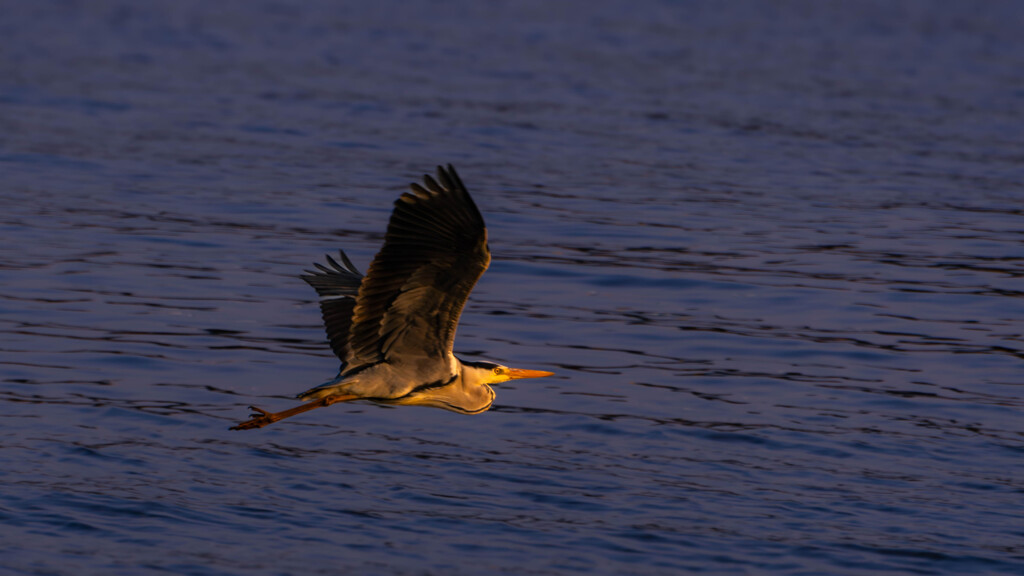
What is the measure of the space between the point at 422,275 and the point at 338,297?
5.66 feet

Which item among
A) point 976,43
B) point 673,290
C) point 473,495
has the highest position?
point 976,43

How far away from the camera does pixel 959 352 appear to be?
11617 mm

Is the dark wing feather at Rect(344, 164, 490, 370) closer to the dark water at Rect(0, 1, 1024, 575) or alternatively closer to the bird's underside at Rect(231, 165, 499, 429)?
the bird's underside at Rect(231, 165, 499, 429)

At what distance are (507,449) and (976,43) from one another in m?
23.9

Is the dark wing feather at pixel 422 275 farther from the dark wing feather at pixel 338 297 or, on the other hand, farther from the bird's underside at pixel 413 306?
the dark wing feather at pixel 338 297

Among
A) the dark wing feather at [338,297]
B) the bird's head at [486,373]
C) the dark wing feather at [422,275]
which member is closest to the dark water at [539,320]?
the bird's head at [486,373]

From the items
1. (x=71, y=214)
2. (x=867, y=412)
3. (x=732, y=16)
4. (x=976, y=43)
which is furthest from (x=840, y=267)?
(x=732, y=16)

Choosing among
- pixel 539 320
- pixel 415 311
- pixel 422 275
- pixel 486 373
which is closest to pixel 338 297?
pixel 486 373

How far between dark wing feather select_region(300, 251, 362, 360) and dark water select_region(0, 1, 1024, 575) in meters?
0.86

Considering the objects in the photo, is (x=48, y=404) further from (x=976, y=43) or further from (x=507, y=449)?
(x=976, y=43)

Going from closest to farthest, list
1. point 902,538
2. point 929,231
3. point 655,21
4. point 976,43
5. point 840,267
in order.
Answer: point 902,538, point 840,267, point 929,231, point 976,43, point 655,21

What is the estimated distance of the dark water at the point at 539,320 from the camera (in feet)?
26.6

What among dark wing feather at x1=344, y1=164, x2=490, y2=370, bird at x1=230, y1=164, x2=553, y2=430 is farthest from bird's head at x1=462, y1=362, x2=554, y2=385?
dark wing feather at x1=344, y1=164, x2=490, y2=370

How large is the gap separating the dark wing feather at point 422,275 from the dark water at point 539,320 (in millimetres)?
1032
